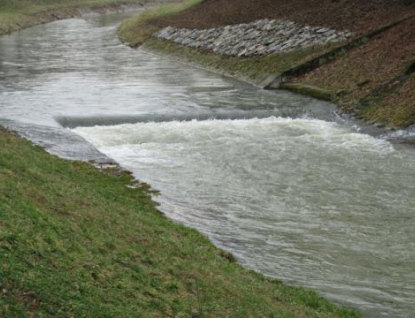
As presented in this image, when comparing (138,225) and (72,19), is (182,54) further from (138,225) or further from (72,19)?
(72,19)

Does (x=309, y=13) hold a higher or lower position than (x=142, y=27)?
higher

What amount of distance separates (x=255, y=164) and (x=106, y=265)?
1364cm

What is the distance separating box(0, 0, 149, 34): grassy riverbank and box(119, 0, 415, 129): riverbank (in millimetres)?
31961

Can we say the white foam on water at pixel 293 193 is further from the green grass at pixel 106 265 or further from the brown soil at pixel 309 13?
the brown soil at pixel 309 13

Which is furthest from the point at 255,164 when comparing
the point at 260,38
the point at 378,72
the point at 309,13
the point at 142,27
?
the point at 142,27

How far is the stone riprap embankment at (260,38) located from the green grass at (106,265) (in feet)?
96.2

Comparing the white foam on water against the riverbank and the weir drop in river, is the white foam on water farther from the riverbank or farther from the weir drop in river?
the riverbank

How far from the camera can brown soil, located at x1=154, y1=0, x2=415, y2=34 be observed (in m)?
43.8

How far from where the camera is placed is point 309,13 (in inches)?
1946

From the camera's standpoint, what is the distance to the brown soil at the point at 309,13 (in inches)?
1724

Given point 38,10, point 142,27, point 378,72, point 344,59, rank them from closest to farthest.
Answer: point 378,72, point 344,59, point 142,27, point 38,10

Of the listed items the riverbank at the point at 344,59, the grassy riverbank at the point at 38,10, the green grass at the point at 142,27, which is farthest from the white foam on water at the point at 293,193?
the grassy riverbank at the point at 38,10

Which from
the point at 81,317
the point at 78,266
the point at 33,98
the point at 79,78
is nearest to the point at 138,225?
the point at 78,266

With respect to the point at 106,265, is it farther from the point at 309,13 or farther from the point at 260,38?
the point at 309,13
